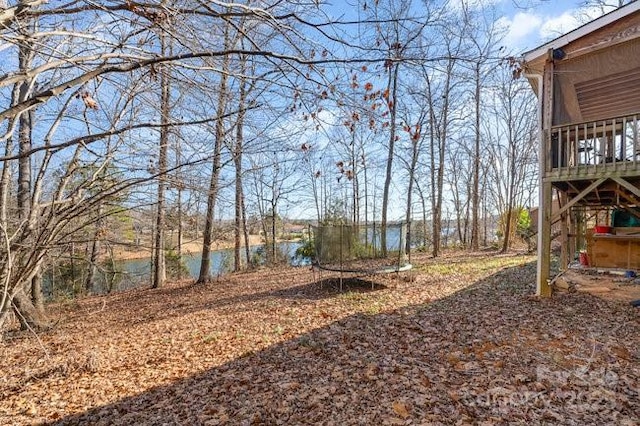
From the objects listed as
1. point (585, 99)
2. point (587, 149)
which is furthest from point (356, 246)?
point (585, 99)

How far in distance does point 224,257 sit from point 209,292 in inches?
208

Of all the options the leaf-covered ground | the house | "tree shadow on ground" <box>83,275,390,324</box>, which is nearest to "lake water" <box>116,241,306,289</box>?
"tree shadow on ground" <box>83,275,390,324</box>

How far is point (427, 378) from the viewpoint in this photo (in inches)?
135

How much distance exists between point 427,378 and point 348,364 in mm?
874

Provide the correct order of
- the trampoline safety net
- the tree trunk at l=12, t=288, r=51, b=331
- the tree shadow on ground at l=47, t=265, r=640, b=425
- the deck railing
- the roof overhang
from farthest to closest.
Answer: the trampoline safety net, the tree trunk at l=12, t=288, r=51, b=331, the roof overhang, the deck railing, the tree shadow on ground at l=47, t=265, r=640, b=425

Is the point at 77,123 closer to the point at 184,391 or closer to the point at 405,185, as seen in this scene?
the point at 184,391

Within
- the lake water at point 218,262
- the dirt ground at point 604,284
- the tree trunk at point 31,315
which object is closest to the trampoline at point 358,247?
the dirt ground at point 604,284

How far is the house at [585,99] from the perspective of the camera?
5.30 metres

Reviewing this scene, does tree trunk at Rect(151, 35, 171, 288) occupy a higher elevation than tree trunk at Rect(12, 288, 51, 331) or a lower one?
higher

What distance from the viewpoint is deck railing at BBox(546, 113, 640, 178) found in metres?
5.15

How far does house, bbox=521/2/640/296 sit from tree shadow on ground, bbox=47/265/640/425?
Answer: 6.23 feet

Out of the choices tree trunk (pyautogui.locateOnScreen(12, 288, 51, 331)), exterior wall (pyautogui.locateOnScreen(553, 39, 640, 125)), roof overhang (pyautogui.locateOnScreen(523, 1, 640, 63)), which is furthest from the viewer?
tree trunk (pyautogui.locateOnScreen(12, 288, 51, 331))

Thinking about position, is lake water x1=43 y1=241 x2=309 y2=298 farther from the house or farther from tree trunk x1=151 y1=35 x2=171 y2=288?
the house

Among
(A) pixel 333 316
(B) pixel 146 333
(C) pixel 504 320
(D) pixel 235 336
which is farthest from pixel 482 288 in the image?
(B) pixel 146 333
